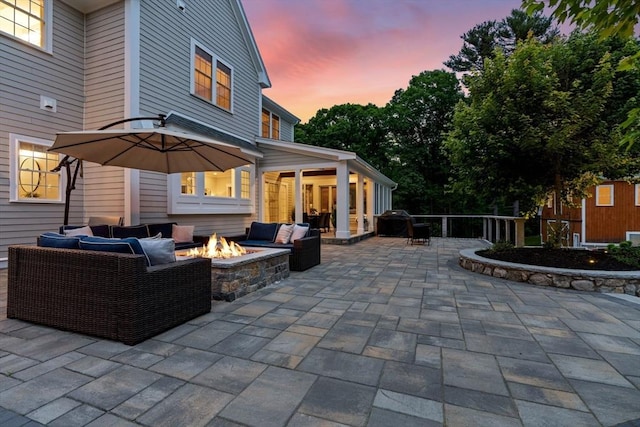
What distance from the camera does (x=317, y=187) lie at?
15.3m

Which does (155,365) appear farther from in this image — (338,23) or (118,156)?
(338,23)

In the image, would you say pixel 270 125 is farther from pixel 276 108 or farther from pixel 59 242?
pixel 59 242

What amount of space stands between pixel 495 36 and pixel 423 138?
23.1ft

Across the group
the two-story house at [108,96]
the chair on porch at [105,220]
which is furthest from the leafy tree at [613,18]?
Answer: the chair on porch at [105,220]

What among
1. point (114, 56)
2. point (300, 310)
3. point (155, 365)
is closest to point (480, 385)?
point (300, 310)

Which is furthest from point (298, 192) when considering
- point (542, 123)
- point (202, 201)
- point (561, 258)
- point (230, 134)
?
point (561, 258)

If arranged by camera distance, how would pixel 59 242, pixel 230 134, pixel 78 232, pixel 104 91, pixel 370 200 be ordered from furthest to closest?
pixel 370 200 < pixel 230 134 < pixel 104 91 < pixel 78 232 < pixel 59 242

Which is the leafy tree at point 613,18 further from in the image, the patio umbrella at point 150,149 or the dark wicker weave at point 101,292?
the patio umbrella at point 150,149

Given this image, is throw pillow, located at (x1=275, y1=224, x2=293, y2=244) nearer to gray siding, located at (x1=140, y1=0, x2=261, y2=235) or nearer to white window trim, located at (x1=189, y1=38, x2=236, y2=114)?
gray siding, located at (x1=140, y1=0, x2=261, y2=235)

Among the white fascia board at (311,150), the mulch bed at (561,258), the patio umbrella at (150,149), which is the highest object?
the white fascia board at (311,150)

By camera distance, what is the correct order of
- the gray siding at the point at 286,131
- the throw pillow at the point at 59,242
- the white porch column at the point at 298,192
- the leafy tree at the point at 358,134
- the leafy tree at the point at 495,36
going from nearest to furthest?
1. the throw pillow at the point at 59,242
2. the white porch column at the point at 298,192
3. the gray siding at the point at 286,131
4. the leafy tree at the point at 495,36
5. the leafy tree at the point at 358,134

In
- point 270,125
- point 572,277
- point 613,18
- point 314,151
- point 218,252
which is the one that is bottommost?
point 572,277

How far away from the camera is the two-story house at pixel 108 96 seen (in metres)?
5.56

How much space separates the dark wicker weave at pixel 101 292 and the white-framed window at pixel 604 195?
1658 cm
